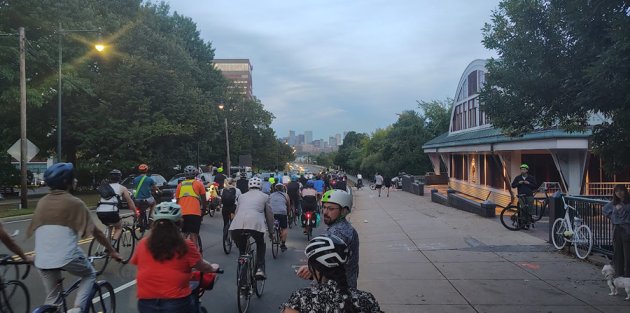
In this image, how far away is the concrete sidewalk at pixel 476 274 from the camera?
22.8 ft

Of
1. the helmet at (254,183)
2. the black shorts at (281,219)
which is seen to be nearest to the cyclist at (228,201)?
the black shorts at (281,219)

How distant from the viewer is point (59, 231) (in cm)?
473

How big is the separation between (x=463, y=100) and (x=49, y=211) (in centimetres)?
3724

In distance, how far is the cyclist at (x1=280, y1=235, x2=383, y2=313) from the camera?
3008mm

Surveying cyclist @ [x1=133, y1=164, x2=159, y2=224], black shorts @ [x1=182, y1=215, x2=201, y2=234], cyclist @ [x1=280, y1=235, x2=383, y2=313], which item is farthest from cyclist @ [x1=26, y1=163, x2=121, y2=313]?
cyclist @ [x1=133, y1=164, x2=159, y2=224]

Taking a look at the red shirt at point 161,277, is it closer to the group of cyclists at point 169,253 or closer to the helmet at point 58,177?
the group of cyclists at point 169,253

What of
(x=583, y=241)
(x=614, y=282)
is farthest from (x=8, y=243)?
→ (x=583, y=241)

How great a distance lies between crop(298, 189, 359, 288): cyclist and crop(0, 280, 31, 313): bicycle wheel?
405cm

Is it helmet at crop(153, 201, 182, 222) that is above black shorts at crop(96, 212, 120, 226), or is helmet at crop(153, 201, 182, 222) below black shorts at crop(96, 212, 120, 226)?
above

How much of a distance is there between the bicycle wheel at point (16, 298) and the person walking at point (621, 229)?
309 inches

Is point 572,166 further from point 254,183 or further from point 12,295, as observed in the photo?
point 12,295

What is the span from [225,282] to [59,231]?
4.08 meters

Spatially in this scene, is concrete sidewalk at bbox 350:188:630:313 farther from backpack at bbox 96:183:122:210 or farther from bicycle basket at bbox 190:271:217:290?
backpack at bbox 96:183:122:210

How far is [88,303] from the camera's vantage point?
16.4ft
